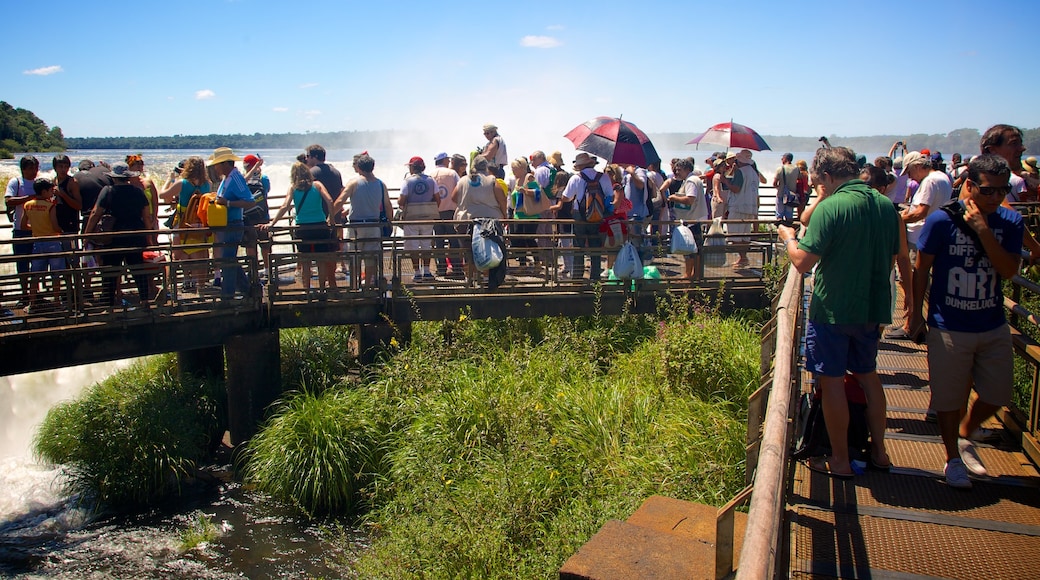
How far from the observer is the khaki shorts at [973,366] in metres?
4.96

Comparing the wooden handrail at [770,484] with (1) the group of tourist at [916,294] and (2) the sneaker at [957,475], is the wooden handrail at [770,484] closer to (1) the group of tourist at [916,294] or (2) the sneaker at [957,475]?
(1) the group of tourist at [916,294]

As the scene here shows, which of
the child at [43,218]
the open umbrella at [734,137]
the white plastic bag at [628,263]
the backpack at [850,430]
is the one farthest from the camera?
the open umbrella at [734,137]

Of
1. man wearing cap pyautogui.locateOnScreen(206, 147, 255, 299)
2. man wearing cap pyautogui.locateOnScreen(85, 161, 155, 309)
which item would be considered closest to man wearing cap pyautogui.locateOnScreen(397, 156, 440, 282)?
man wearing cap pyautogui.locateOnScreen(206, 147, 255, 299)

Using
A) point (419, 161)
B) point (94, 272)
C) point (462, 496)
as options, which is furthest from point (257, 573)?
point (419, 161)

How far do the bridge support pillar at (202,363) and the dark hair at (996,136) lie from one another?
10228 millimetres

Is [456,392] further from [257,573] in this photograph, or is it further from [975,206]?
[975,206]

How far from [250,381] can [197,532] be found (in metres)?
2.27

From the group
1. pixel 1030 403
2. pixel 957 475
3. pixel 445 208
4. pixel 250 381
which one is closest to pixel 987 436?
pixel 1030 403

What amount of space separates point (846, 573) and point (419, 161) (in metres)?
8.81

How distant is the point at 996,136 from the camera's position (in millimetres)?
5672

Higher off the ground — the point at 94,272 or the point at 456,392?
the point at 94,272

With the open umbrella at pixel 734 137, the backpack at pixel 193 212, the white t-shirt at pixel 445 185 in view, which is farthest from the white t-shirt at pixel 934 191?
the backpack at pixel 193 212

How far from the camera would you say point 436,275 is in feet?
40.0

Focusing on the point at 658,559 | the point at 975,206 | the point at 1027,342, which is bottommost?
the point at 658,559
